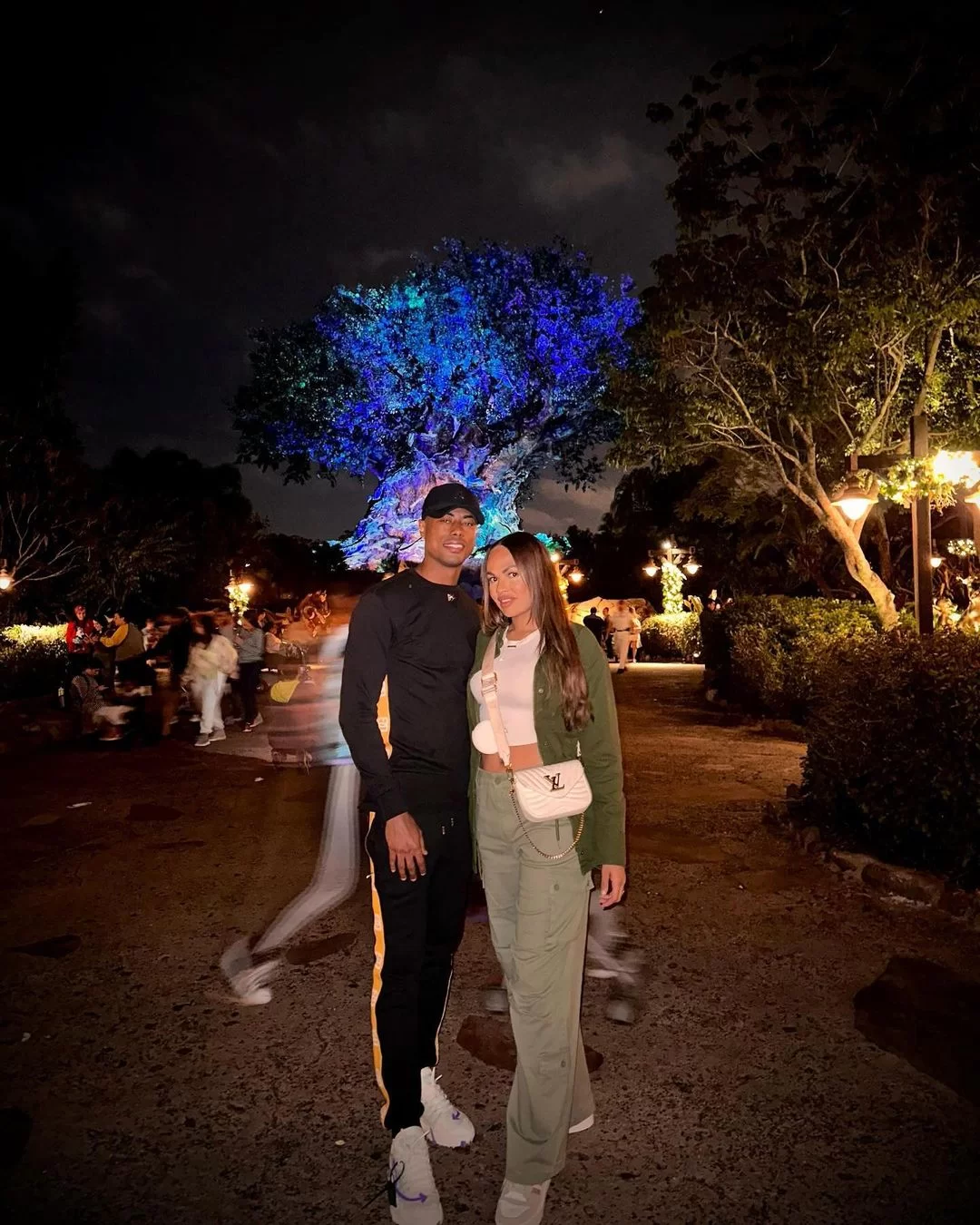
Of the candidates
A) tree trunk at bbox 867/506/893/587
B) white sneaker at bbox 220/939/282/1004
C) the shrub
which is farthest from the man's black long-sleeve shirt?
tree trunk at bbox 867/506/893/587

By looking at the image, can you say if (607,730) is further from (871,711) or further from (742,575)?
(742,575)

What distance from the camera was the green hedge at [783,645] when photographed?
12.2m

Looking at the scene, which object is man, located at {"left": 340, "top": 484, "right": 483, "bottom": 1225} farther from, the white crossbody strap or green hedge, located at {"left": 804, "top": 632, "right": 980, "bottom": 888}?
green hedge, located at {"left": 804, "top": 632, "right": 980, "bottom": 888}

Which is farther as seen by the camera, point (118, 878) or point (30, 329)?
point (30, 329)

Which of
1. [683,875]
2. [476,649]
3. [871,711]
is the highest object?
[476,649]

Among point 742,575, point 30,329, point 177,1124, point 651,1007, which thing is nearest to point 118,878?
point 177,1124

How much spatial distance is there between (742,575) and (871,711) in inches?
1301

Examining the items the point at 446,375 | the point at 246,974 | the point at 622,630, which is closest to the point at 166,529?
the point at 446,375

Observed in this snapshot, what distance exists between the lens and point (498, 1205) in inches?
93.7

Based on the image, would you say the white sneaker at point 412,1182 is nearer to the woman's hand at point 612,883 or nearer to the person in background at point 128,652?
the woman's hand at point 612,883

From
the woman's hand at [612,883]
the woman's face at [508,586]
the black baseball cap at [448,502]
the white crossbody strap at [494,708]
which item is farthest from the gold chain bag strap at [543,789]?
the black baseball cap at [448,502]

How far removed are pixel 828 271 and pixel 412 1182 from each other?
13143mm

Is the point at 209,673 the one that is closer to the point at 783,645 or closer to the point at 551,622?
the point at 783,645

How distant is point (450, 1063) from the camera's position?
3.27 metres
